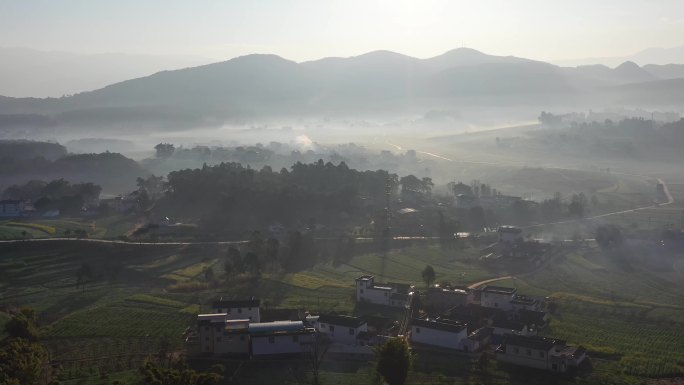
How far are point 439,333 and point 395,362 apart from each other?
2.70 meters

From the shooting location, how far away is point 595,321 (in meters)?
16.0

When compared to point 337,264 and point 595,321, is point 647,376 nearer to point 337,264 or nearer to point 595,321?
point 595,321

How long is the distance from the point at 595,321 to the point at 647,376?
3.61 metres

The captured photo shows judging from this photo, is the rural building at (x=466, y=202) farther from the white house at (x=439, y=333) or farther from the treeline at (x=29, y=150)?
the treeline at (x=29, y=150)

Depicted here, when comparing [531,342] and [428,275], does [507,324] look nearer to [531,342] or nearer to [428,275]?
[531,342]

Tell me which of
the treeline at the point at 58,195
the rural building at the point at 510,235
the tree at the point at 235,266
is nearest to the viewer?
the tree at the point at 235,266

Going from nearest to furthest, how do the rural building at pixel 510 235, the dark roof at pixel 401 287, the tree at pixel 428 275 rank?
the dark roof at pixel 401 287, the tree at pixel 428 275, the rural building at pixel 510 235

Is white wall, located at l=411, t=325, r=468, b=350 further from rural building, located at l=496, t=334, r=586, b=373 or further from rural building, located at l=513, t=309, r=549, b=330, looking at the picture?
rural building, located at l=513, t=309, r=549, b=330

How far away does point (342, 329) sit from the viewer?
14.1 meters

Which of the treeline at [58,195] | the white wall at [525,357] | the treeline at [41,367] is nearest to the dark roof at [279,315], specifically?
the treeline at [41,367]

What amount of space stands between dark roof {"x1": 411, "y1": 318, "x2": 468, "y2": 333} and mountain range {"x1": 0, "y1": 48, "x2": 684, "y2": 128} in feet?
258

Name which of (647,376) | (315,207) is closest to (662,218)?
(315,207)

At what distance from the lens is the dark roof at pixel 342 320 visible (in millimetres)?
14047

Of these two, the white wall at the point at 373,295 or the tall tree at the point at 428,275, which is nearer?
the white wall at the point at 373,295
